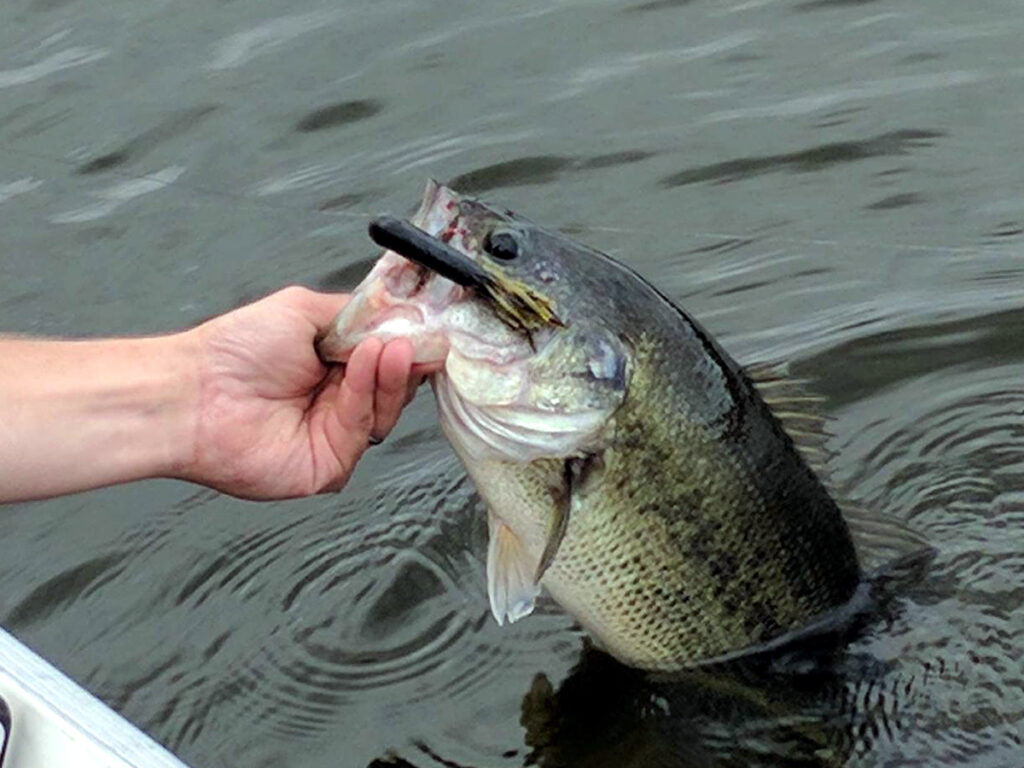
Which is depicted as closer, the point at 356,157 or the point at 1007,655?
the point at 1007,655

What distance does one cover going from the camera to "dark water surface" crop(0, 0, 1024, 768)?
3544mm

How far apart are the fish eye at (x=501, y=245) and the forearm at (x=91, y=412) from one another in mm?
667

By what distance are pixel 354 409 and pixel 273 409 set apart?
0.23m

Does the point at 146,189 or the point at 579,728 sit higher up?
the point at 146,189

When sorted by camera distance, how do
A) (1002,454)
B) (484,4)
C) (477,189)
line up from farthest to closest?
(484,4) < (477,189) < (1002,454)

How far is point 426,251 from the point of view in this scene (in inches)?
111

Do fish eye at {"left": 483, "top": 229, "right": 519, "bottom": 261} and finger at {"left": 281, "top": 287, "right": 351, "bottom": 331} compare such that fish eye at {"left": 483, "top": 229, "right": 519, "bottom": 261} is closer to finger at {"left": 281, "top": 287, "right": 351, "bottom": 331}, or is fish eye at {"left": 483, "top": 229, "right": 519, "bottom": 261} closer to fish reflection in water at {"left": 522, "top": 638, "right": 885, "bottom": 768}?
finger at {"left": 281, "top": 287, "right": 351, "bottom": 331}

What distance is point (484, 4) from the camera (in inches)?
280

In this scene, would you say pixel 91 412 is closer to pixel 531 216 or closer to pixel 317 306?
pixel 317 306

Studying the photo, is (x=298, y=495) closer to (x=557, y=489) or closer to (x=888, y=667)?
(x=557, y=489)

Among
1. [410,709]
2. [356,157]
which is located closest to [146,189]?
[356,157]

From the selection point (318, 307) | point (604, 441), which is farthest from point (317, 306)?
point (604, 441)

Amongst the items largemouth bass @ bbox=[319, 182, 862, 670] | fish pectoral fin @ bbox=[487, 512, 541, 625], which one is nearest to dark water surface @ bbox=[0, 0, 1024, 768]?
largemouth bass @ bbox=[319, 182, 862, 670]

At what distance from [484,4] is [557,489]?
14.5ft
